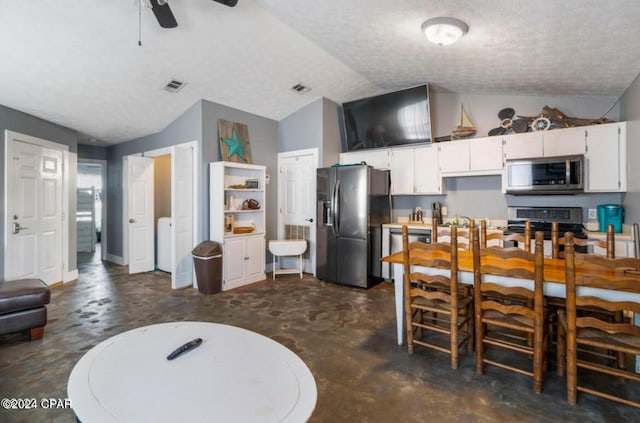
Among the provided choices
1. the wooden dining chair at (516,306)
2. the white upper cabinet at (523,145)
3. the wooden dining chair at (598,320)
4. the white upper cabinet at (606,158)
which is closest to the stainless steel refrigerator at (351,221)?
the white upper cabinet at (523,145)

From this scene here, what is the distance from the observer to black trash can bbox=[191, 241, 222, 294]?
13.8 feet

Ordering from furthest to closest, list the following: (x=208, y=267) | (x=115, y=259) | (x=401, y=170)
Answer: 1. (x=115, y=259)
2. (x=401, y=170)
3. (x=208, y=267)

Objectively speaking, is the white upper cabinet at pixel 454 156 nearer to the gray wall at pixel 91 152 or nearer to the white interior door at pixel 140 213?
the white interior door at pixel 140 213

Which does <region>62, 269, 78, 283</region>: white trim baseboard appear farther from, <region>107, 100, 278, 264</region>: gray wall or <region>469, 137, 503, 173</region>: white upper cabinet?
<region>469, 137, 503, 173</region>: white upper cabinet

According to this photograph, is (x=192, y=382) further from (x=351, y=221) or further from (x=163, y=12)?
(x=351, y=221)

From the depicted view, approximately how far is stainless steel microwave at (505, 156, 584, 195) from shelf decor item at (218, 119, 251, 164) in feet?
12.1

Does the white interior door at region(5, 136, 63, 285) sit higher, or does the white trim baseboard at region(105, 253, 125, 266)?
the white interior door at region(5, 136, 63, 285)

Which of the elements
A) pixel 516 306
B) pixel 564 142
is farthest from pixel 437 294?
pixel 564 142

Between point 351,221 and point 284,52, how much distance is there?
239 cm

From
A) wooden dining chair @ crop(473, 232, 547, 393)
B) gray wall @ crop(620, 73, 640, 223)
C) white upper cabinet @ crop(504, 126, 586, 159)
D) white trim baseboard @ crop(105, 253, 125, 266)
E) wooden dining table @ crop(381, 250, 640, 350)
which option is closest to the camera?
wooden dining table @ crop(381, 250, 640, 350)

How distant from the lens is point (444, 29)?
265cm

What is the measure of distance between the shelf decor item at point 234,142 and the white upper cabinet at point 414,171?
7.52 feet

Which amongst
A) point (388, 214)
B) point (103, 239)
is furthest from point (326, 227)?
point (103, 239)

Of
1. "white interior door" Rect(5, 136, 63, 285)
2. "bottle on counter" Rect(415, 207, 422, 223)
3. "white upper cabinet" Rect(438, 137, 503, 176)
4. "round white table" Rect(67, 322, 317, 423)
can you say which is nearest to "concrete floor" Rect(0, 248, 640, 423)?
"white interior door" Rect(5, 136, 63, 285)
